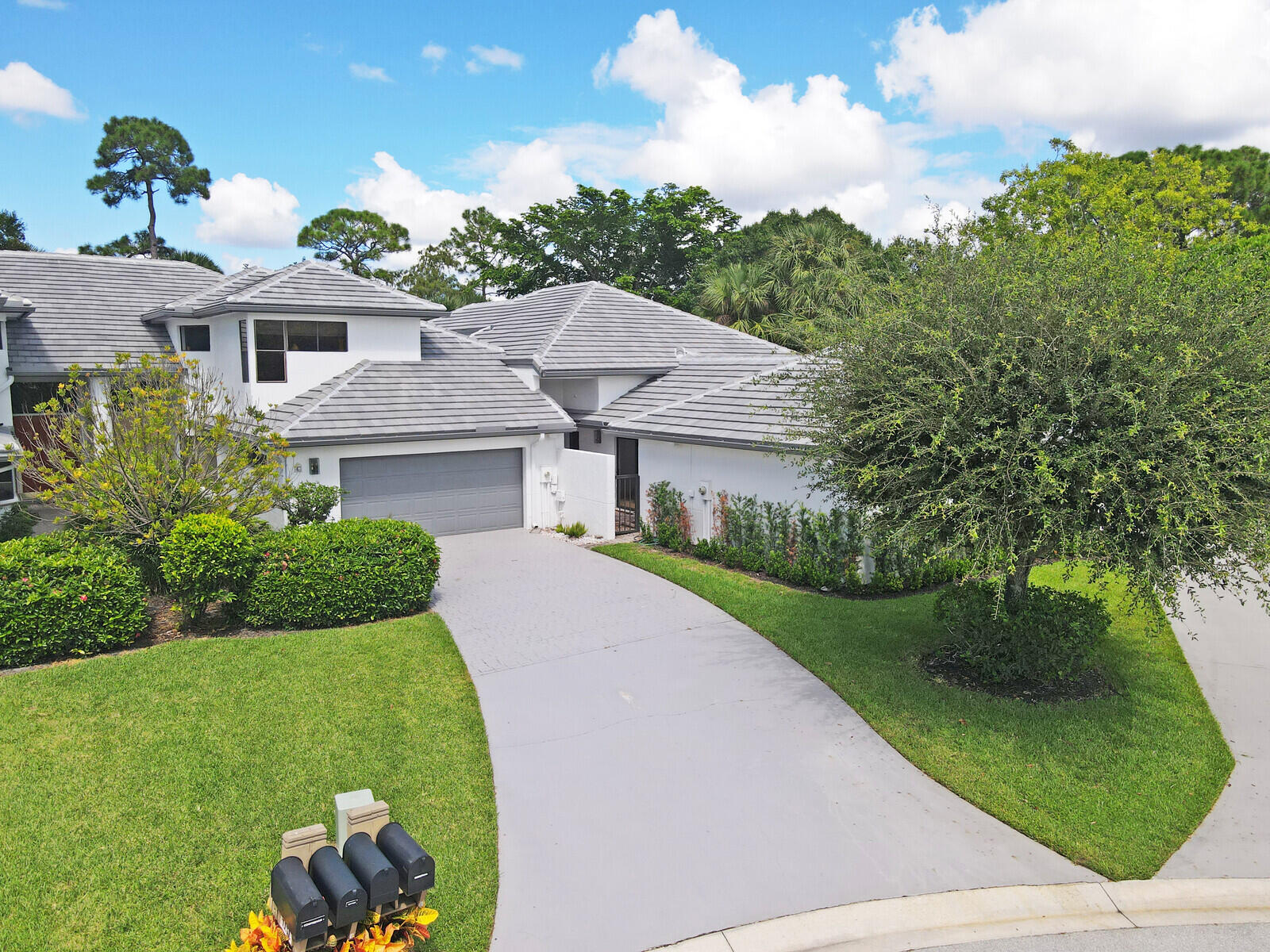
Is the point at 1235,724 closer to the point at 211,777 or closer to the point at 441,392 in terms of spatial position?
the point at 211,777

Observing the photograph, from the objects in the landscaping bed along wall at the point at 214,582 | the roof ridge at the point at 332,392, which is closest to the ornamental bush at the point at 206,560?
the landscaping bed along wall at the point at 214,582

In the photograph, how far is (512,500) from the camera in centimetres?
1928

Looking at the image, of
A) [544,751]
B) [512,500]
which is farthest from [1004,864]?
[512,500]

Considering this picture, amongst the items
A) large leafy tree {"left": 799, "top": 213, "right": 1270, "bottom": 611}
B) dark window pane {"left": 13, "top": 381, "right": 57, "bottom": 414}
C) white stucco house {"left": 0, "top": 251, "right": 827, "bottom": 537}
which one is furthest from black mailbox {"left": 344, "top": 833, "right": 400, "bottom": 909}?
dark window pane {"left": 13, "top": 381, "right": 57, "bottom": 414}

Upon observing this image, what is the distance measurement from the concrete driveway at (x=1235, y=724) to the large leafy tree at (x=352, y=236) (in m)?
46.6

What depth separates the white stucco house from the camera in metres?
16.8

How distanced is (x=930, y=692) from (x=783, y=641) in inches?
84.7

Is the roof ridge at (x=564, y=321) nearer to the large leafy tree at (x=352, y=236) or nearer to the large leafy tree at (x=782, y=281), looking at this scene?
the large leafy tree at (x=782, y=281)

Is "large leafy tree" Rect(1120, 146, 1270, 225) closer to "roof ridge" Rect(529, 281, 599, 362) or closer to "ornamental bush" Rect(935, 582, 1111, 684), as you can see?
"roof ridge" Rect(529, 281, 599, 362)

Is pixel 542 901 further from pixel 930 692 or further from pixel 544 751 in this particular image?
pixel 930 692

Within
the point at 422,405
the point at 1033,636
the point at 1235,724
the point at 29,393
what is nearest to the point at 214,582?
the point at 422,405

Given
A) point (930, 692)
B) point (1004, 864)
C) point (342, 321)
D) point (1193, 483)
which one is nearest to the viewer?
point (1004, 864)

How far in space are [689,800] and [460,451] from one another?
12.5m

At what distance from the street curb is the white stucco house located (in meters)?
8.23
